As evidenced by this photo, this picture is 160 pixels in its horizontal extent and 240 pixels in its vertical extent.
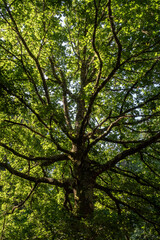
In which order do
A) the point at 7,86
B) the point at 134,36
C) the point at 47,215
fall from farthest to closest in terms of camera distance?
the point at 134,36 → the point at 7,86 → the point at 47,215

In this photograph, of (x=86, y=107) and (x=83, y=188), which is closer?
(x=83, y=188)

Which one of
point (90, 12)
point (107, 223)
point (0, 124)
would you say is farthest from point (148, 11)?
point (0, 124)

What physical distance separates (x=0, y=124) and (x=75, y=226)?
5203 mm

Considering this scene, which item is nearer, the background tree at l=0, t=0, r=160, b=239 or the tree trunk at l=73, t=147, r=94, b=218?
the background tree at l=0, t=0, r=160, b=239

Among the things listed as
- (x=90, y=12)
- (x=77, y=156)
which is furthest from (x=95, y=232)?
(x=90, y=12)

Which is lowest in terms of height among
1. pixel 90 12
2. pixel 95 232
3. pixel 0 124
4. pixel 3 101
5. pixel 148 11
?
pixel 95 232

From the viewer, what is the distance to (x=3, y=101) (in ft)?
18.2

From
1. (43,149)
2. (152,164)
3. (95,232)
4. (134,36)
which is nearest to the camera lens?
(95,232)

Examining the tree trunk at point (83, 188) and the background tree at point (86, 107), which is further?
the tree trunk at point (83, 188)

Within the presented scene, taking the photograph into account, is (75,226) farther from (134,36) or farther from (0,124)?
(134,36)

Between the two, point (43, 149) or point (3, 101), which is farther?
point (43, 149)

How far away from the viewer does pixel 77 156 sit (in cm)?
726

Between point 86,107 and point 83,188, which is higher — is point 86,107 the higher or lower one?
the higher one

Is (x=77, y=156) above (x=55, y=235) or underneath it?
above
